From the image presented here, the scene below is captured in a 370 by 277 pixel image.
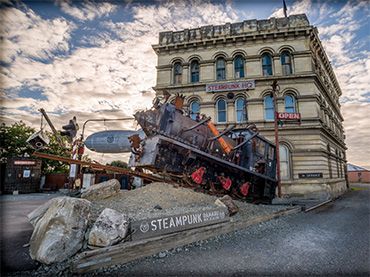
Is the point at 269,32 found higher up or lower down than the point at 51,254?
higher up

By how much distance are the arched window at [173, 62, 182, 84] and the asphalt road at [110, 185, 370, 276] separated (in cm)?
1719

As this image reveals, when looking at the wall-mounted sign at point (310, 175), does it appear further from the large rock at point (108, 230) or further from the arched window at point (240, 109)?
the large rock at point (108, 230)

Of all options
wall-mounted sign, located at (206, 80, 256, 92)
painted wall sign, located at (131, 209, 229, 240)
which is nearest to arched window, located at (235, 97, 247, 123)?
wall-mounted sign, located at (206, 80, 256, 92)

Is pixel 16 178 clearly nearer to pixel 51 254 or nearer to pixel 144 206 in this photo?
pixel 144 206

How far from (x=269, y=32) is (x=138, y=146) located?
1744 centimetres

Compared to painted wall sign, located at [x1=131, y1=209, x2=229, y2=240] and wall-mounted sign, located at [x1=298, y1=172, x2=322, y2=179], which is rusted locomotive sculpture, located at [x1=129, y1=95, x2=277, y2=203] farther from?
wall-mounted sign, located at [x1=298, y1=172, x2=322, y2=179]

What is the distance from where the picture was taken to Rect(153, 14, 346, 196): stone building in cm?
1681

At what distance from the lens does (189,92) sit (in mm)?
19922

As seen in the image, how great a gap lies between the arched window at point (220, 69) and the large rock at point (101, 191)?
1562 centimetres

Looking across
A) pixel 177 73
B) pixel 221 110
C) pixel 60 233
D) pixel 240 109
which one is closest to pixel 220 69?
pixel 221 110

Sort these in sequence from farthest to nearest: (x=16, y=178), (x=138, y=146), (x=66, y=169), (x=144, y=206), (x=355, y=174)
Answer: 1. (x=355, y=174)
2. (x=66, y=169)
3. (x=16, y=178)
4. (x=138, y=146)
5. (x=144, y=206)

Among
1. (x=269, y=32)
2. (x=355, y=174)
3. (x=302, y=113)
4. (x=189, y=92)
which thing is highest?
(x=269, y=32)

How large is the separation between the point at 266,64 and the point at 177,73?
839 cm

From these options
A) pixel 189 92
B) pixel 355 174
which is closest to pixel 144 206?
pixel 189 92
